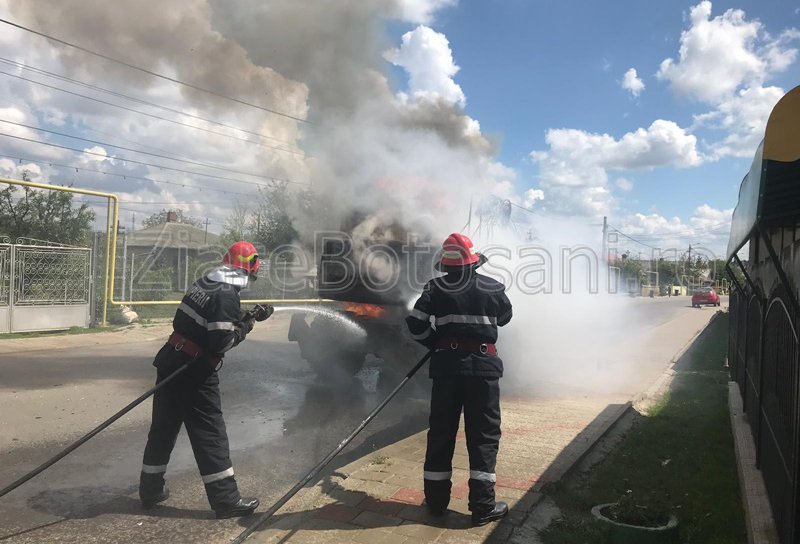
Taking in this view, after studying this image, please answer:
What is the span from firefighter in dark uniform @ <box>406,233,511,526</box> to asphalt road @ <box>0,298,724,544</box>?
1321mm

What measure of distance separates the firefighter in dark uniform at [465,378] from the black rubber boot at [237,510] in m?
1.14

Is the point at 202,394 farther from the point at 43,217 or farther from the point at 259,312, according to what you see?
the point at 43,217

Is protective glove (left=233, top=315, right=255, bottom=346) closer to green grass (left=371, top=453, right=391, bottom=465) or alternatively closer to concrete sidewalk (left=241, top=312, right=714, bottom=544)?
concrete sidewalk (left=241, top=312, right=714, bottom=544)

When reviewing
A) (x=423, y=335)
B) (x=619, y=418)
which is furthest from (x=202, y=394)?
(x=619, y=418)

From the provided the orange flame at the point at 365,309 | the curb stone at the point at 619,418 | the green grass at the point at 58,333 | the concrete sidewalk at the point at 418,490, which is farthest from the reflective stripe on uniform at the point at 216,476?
the green grass at the point at 58,333

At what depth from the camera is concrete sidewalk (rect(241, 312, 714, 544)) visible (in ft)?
10.6

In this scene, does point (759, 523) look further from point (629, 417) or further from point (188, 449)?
point (188, 449)

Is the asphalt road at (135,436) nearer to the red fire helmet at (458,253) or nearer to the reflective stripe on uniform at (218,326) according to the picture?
the reflective stripe on uniform at (218,326)

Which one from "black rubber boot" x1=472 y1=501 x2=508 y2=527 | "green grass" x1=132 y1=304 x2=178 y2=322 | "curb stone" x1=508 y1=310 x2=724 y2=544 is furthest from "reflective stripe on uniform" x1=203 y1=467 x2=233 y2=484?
"green grass" x1=132 y1=304 x2=178 y2=322

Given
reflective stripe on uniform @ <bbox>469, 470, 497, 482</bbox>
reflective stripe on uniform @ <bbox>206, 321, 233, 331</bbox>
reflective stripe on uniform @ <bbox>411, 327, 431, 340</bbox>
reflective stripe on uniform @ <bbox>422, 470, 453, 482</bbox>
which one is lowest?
reflective stripe on uniform @ <bbox>422, 470, 453, 482</bbox>

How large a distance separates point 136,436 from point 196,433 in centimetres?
208

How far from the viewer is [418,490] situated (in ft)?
12.7

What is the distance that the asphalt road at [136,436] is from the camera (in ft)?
11.4

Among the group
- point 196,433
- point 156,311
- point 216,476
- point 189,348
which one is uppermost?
point 189,348
